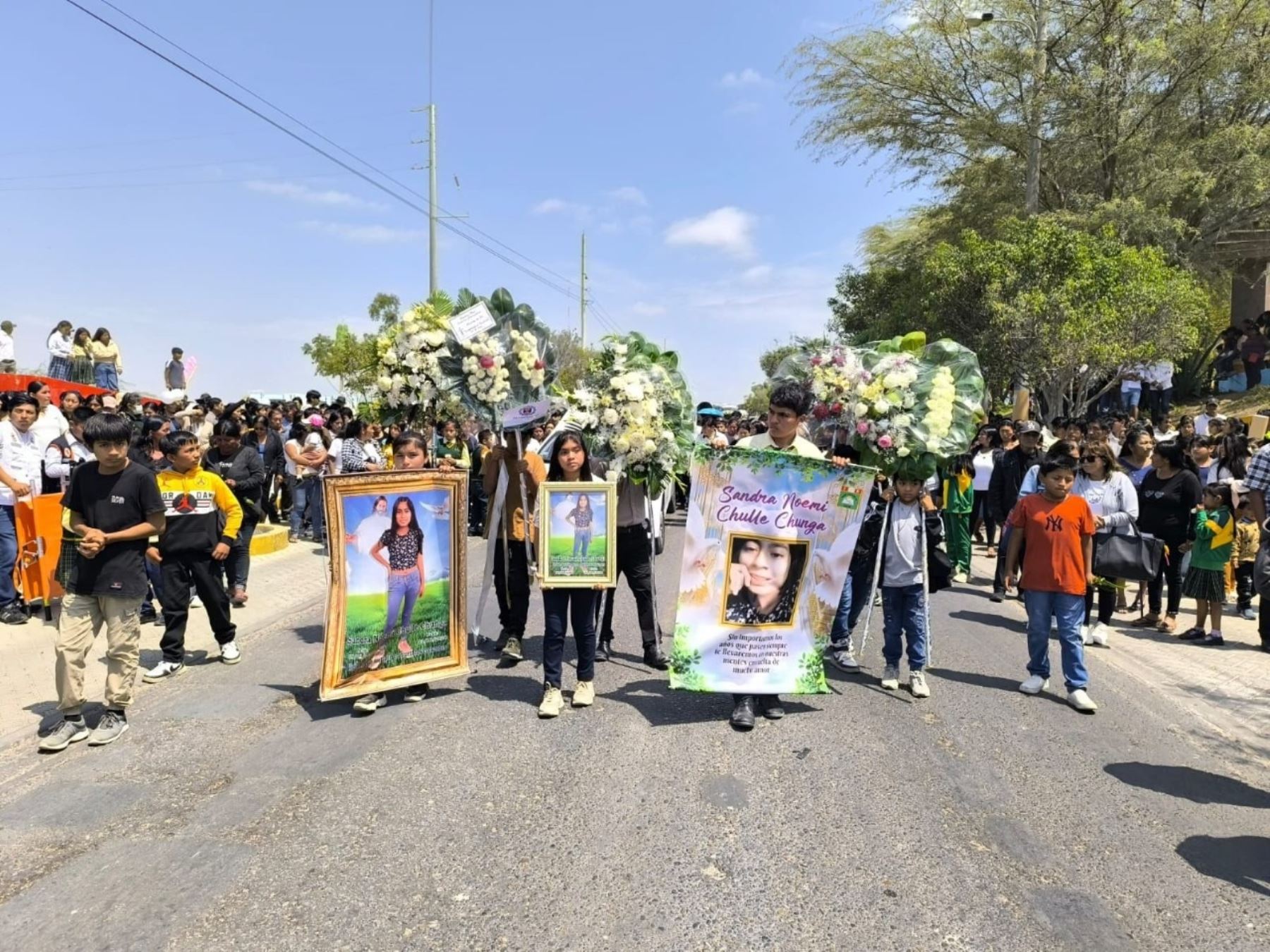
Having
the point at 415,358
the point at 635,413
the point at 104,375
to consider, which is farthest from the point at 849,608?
the point at 104,375

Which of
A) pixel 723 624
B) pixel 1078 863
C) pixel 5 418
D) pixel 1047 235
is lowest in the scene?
pixel 1078 863

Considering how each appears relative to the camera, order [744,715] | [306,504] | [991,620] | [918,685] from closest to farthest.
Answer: [744,715], [918,685], [991,620], [306,504]

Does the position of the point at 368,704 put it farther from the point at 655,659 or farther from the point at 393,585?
the point at 655,659

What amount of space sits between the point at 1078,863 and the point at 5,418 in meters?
8.81

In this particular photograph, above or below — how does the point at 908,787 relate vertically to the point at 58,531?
below

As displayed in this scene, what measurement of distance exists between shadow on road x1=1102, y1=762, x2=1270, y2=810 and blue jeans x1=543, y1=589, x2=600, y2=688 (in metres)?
3.13

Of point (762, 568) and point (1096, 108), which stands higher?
point (1096, 108)

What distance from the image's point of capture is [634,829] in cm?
375

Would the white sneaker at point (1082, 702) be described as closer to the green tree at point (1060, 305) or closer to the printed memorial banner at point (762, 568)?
the printed memorial banner at point (762, 568)

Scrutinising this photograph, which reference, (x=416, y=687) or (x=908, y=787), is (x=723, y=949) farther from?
(x=416, y=687)

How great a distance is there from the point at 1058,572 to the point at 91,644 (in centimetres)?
633

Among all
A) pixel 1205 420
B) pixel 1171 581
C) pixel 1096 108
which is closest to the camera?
pixel 1171 581

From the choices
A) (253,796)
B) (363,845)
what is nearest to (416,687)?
(253,796)

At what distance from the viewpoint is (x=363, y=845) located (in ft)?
11.8
